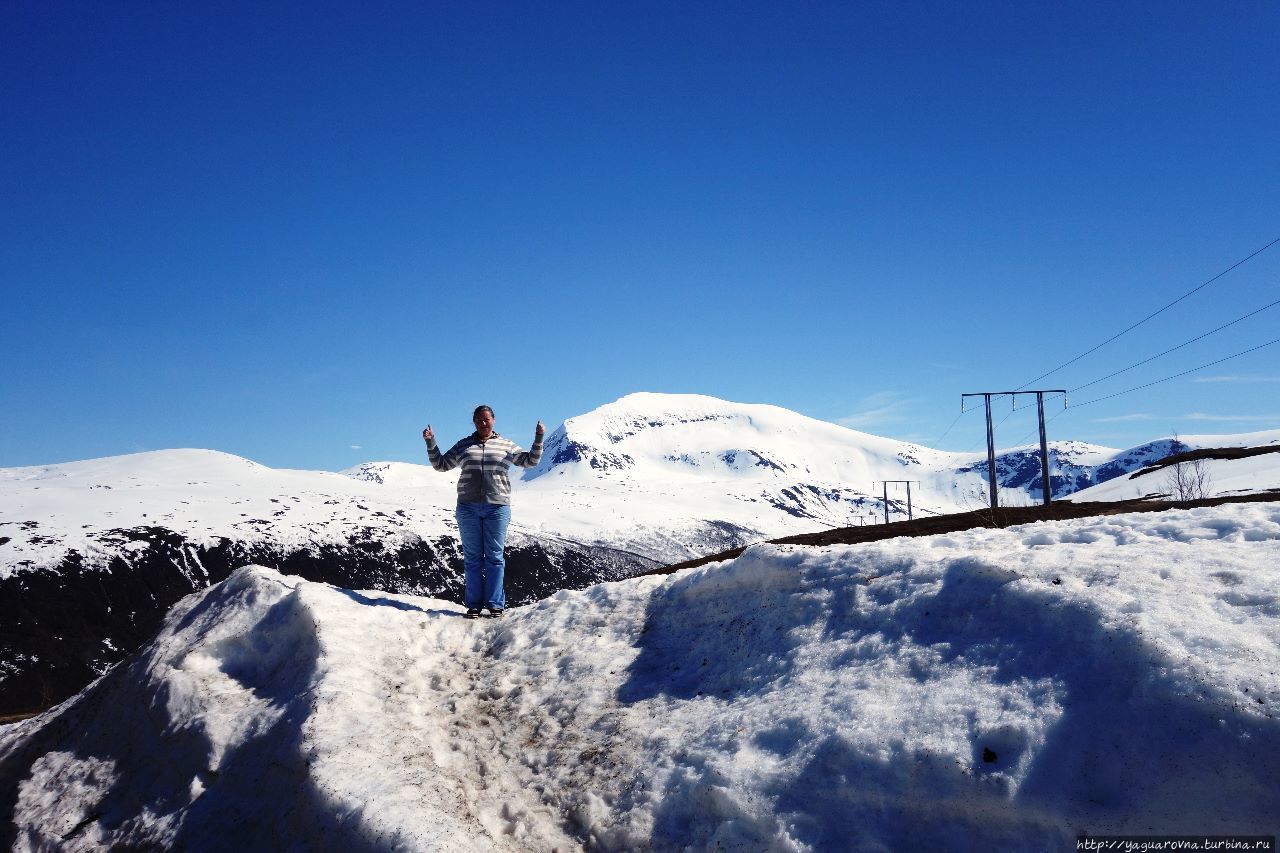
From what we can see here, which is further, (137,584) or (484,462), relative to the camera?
(137,584)

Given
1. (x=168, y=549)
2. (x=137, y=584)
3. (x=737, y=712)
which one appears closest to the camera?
(x=737, y=712)

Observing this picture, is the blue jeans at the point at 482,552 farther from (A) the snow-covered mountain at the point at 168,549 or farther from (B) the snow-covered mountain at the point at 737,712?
(A) the snow-covered mountain at the point at 168,549

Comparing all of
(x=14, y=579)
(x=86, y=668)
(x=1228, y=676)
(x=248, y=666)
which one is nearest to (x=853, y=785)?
(x=1228, y=676)

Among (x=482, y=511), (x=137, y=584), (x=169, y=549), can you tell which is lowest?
(x=137, y=584)

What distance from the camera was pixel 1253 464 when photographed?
57469mm

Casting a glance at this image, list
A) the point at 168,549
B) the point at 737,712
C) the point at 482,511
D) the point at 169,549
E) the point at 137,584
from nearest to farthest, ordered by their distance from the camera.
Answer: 1. the point at 737,712
2. the point at 482,511
3. the point at 137,584
4. the point at 168,549
5. the point at 169,549

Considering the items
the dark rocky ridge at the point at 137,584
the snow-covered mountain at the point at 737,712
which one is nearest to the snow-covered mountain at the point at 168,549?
the dark rocky ridge at the point at 137,584

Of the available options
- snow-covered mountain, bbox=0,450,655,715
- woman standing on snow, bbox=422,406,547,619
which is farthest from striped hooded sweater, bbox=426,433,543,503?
snow-covered mountain, bbox=0,450,655,715

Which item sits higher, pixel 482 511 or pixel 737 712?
pixel 482 511

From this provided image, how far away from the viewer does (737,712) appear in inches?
284

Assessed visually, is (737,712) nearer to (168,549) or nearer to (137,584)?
(137,584)

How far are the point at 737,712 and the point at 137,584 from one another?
13267 cm

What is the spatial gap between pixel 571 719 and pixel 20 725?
10.4m

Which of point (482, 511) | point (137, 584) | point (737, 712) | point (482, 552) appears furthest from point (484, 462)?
point (137, 584)
